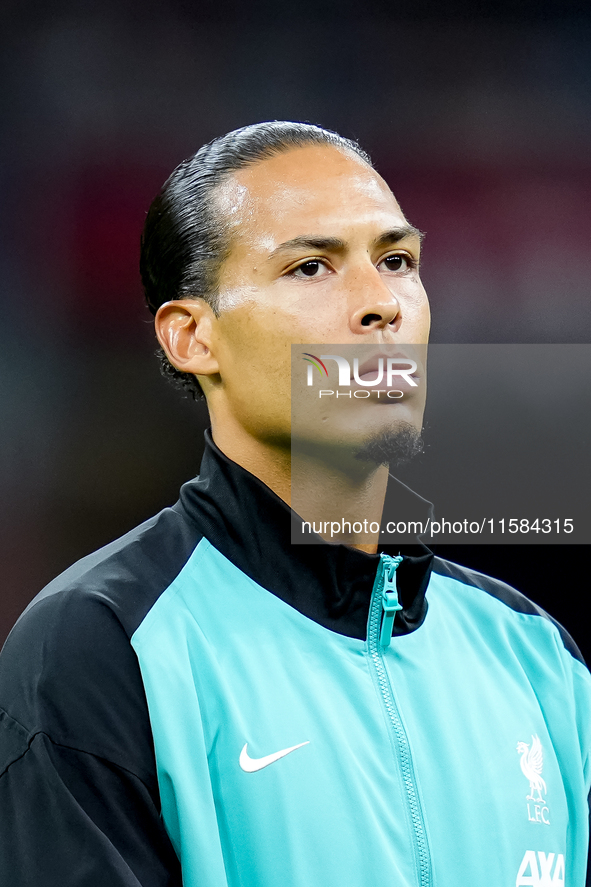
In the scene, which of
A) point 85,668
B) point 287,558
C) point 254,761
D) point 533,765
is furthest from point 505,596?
point 85,668

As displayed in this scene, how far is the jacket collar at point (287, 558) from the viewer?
0.94 m

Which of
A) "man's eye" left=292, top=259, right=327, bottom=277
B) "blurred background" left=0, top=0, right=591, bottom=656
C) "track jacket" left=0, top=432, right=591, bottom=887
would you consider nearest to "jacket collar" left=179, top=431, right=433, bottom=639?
"track jacket" left=0, top=432, right=591, bottom=887

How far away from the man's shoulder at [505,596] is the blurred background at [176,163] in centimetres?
70

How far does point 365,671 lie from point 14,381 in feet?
3.30

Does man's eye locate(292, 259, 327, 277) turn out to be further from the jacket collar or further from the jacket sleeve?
the jacket sleeve

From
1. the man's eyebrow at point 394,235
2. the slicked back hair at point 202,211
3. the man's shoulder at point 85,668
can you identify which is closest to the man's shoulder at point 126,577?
the man's shoulder at point 85,668

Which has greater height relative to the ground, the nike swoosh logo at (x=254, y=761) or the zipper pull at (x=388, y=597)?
the zipper pull at (x=388, y=597)

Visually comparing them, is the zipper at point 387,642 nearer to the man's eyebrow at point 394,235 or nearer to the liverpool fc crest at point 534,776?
the liverpool fc crest at point 534,776

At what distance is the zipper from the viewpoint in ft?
2.91

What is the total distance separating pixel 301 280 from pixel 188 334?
0.17 metres

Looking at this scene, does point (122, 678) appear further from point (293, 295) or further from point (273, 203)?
point (273, 203)

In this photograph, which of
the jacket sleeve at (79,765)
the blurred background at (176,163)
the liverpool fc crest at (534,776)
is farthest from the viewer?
the blurred background at (176,163)

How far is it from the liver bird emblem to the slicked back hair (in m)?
0.58

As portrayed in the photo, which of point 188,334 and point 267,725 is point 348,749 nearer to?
point 267,725
